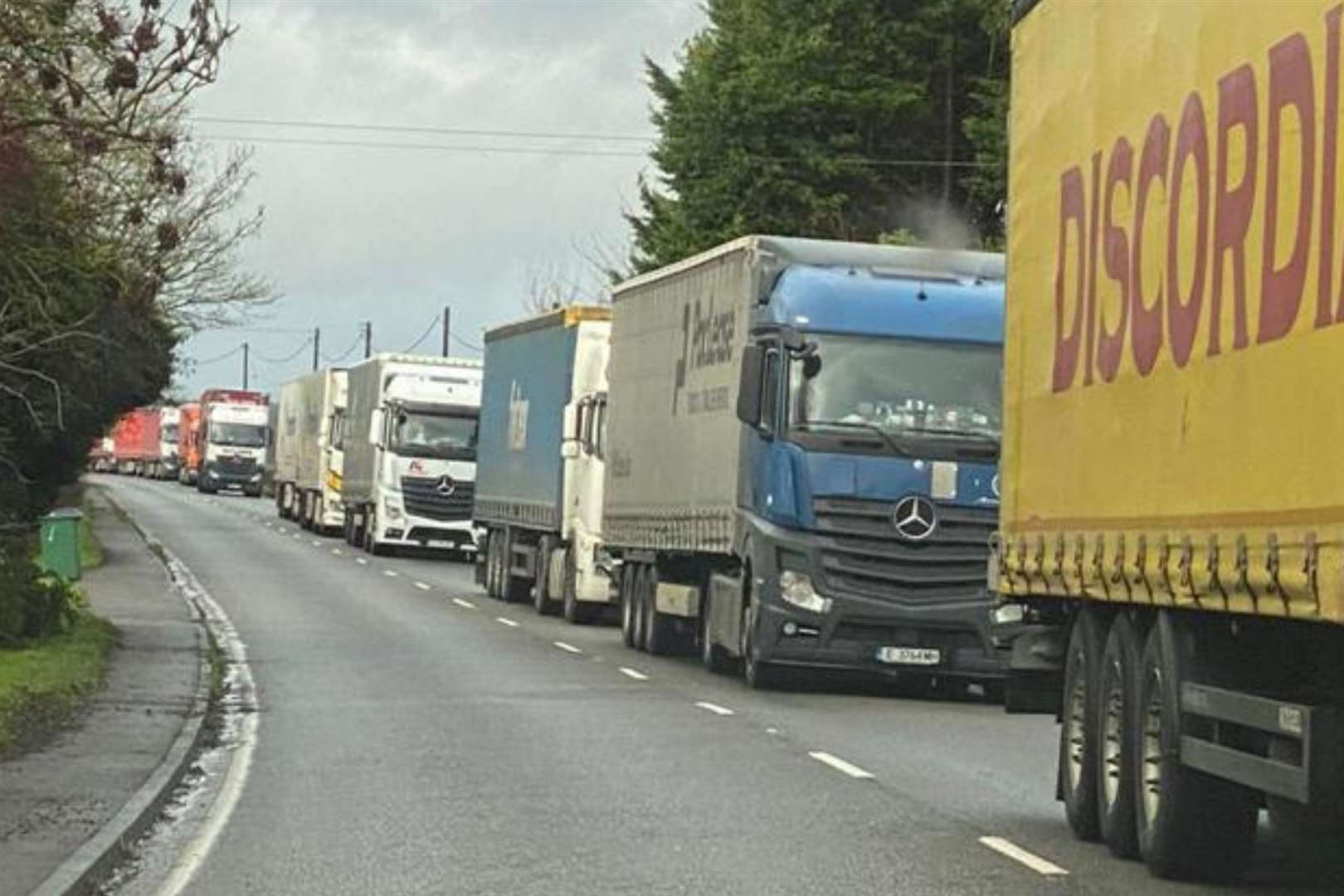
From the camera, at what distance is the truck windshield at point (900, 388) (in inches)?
903

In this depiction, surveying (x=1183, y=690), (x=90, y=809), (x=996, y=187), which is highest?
(x=996, y=187)

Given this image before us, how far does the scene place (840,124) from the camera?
57.8 meters

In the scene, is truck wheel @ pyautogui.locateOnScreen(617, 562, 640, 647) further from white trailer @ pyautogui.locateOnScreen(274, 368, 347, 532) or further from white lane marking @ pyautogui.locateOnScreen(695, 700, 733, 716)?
white trailer @ pyautogui.locateOnScreen(274, 368, 347, 532)

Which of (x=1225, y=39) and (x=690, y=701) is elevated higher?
(x=1225, y=39)

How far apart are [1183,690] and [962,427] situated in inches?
462

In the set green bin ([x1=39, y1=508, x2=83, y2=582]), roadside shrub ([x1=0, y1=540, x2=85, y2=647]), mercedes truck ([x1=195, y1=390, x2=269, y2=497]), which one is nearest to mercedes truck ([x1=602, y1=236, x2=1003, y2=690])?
roadside shrub ([x1=0, y1=540, x2=85, y2=647])

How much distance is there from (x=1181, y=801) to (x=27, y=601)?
643 inches

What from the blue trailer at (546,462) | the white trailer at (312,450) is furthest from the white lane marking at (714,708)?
the white trailer at (312,450)

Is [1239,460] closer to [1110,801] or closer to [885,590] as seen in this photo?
A: [1110,801]

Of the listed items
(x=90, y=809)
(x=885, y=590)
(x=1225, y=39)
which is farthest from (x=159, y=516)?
(x=1225, y=39)

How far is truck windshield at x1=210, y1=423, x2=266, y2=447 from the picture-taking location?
317ft

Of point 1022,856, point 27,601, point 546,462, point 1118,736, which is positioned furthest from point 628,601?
point 1118,736

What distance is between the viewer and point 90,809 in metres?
13.8

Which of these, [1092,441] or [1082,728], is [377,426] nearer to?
[1082,728]
